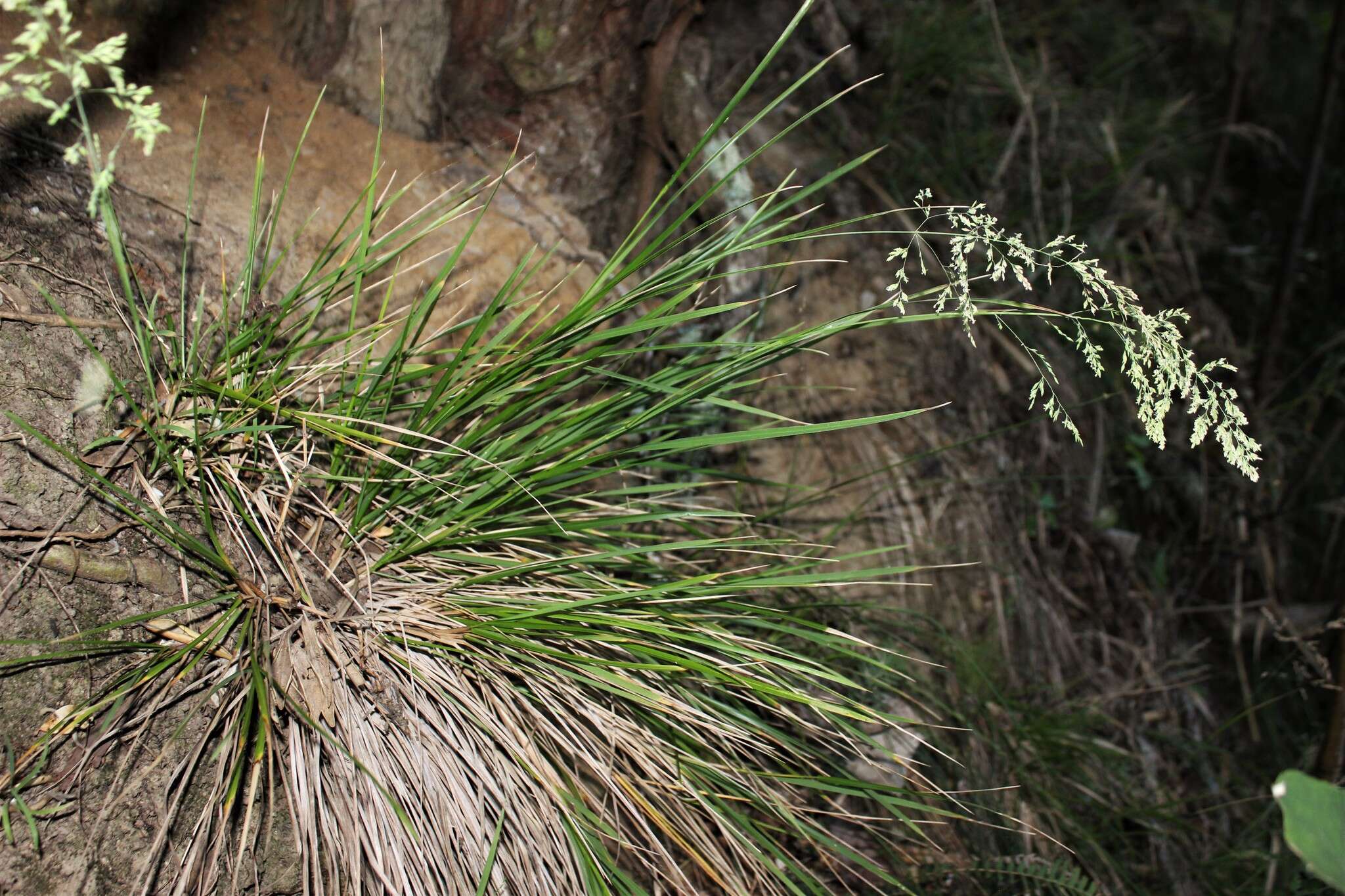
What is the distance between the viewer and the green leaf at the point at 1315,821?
26.1 inches

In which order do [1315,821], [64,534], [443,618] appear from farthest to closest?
[443,618], [64,534], [1315,821]

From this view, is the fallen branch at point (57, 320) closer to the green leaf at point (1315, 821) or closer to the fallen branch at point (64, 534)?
the fallen branch at point (64, 534)

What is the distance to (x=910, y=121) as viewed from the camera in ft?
9.15

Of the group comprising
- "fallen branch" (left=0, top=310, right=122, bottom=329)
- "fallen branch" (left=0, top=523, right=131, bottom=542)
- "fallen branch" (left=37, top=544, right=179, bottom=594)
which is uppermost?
"fallen branch" (left=0, top=310, right=122, bottom=329)

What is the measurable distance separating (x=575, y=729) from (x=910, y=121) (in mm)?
2262

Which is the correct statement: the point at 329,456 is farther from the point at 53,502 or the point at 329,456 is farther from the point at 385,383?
the point at 53,502

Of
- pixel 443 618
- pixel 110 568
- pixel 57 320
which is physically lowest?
pixel 443 618

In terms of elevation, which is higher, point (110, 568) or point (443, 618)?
point (110, 568)

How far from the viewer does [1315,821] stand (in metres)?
0.69

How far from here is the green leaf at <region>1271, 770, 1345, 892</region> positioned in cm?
66

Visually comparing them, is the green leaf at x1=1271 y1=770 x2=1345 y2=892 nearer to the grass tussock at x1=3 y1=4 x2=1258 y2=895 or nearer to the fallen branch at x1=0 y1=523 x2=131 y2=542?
the grass tussock at x1=3 y1=4 x2=1258 y2=895

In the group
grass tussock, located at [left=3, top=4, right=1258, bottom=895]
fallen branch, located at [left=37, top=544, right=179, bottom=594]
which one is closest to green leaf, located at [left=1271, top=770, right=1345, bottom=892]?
grass tussock, located at [left=3, top=4, right=1258, bottom=895]

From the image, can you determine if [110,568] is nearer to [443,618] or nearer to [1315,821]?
[443,618]

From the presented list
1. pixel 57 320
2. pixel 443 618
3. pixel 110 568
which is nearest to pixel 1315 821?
pixel 443 618
